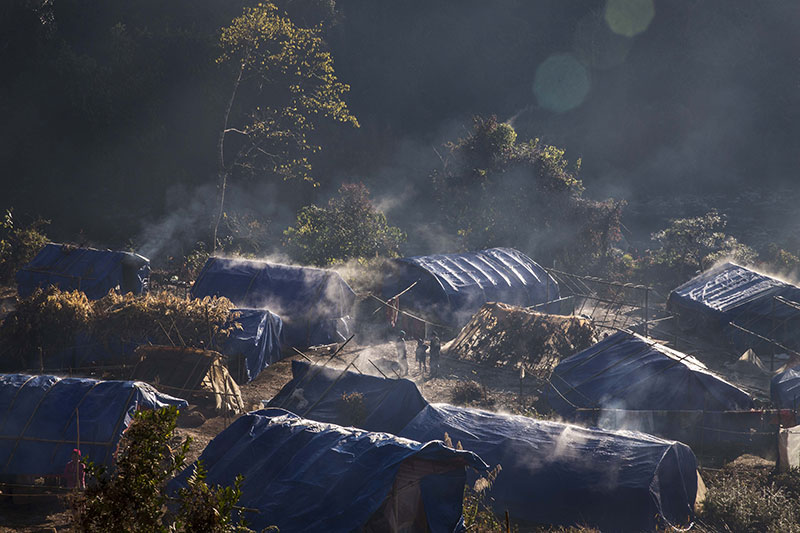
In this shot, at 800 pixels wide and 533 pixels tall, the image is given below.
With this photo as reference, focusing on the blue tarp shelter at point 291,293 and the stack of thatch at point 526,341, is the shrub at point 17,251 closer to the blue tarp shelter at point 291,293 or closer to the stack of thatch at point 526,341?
the blue tarp shelter at point 291,293

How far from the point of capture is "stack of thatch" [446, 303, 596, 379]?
886 inches

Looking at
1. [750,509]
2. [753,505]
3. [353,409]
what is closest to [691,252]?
[753,505]

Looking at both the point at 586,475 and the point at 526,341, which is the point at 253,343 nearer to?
the point at 526,341

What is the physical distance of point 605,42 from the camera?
5700 centimetres

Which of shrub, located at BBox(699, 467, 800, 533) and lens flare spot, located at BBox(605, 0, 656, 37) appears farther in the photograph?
lens flare spot, located at BBox(605, 0, 656, 37)

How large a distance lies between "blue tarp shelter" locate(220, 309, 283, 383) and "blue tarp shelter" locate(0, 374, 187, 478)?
5.60 m

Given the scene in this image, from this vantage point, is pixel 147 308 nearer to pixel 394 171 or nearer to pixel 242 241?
pixel 242 241

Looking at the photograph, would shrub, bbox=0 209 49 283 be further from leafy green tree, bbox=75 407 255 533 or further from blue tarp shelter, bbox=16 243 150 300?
leafy green tree, bbox=75 407 255 533

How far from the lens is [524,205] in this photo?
37594 millimetres

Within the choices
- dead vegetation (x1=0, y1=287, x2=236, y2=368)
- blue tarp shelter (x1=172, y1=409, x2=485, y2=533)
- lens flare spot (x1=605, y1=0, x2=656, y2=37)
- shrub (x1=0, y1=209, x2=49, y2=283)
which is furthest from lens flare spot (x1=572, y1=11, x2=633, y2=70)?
blue tarp shelter (x1=172, y1=409, x2=485, y2=533)

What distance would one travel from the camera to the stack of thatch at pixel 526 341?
73.9 feet

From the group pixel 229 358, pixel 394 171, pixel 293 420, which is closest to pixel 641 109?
pixel 394 171

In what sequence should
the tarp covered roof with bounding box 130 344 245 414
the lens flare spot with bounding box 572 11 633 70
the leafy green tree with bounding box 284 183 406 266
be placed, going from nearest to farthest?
the tarp covered roof with bounding box 130 344 245 414 < the leafy green tree with bounding box 284 183 406 266 < the lens flare spot with bounding box 572 11 633 70

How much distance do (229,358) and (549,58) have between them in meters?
45.6
